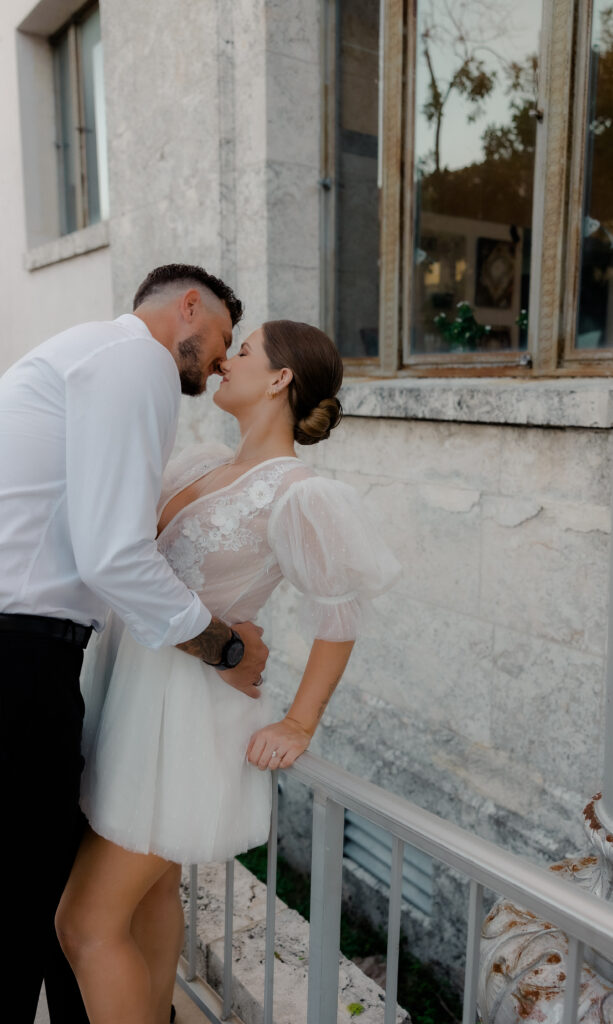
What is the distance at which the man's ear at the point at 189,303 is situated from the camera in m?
1.93

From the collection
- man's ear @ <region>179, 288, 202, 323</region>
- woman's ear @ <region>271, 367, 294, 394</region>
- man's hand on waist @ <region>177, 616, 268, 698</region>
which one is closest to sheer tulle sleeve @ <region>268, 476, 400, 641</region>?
man's hand on waist @ <region>177, 616, 268, 698</region>

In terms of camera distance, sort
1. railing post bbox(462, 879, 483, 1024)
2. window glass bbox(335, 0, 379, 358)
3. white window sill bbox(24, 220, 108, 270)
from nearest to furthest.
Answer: railing post bbox(462, 879, 483, 1024)
window glass bbox(335, 0, 379, 358)
white window sill bbox(24, 220, 108, 270)

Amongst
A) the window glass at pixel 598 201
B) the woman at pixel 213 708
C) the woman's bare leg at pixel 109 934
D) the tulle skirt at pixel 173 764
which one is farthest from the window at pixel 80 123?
the woman's bare leg at pixel 109 934

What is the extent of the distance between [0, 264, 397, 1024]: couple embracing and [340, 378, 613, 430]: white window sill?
3.99ft

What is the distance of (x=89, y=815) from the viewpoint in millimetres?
1835

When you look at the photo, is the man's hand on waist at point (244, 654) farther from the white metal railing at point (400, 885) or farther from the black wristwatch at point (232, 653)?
the white metal railing at point (400, 885)

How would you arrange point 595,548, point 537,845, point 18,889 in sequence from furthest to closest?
1. point 537,845
2. point 595,548
3. point 18,889

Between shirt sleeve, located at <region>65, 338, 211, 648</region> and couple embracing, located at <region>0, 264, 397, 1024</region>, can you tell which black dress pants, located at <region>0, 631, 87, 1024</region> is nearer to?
couple embracing, located at <region>0, 264, 397, 1024</region>

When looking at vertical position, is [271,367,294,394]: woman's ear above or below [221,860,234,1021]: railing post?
above

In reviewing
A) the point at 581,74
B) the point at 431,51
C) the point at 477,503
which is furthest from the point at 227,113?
the point at 477,503

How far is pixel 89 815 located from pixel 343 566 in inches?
32.7

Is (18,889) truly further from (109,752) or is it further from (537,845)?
(537,845)

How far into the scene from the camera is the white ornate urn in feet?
4.99

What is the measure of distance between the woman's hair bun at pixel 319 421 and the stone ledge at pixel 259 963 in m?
1.66
